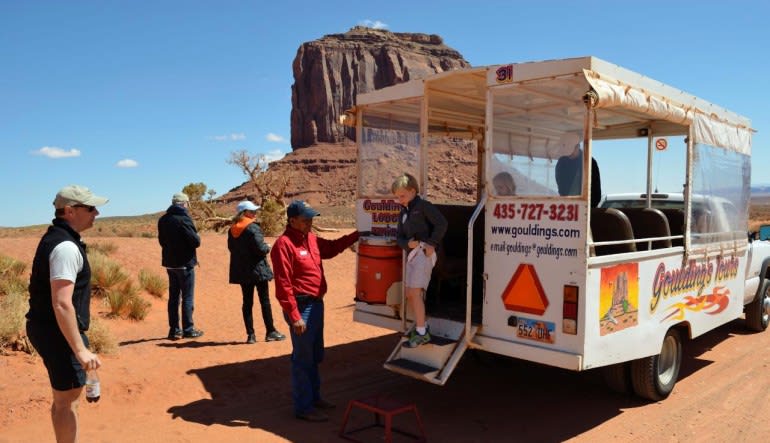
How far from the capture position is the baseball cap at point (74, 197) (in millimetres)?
3670

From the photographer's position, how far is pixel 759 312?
8789mm

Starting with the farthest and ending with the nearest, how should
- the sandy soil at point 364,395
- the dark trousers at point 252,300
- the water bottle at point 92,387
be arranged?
the dark trousers at point 252,300 → the sandy soil at point 364,395 → the water bottle at point 92,387

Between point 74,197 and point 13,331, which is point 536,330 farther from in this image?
point 13,331

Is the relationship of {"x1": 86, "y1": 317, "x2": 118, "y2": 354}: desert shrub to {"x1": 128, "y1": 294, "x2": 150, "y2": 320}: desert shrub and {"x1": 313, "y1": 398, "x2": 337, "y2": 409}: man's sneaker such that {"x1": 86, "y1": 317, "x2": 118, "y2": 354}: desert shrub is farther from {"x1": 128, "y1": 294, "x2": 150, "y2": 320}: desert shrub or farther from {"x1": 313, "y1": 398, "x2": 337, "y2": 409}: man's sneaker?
{"x1": 313, "y1": 398, "x2": 337, "y2": 409}: man's sneaker

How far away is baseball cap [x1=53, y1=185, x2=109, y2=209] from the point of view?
3670mm

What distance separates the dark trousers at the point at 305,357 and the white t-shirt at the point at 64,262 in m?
1.97

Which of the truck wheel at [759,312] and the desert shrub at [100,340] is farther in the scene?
the truck wheel at [759,312]

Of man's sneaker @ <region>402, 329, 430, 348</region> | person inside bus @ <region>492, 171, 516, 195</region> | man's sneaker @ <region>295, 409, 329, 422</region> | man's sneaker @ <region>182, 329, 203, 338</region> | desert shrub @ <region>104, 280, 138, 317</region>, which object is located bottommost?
man's sneaker @ <region>295, 409, 329, 422</region>

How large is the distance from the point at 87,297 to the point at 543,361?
3239 mm

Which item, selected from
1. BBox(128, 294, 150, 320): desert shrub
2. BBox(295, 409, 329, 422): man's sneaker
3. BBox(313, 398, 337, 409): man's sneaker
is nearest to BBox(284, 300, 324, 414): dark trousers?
BBox(295, 409, 329, 422): man's sneaker

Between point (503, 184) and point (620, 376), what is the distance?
219cm

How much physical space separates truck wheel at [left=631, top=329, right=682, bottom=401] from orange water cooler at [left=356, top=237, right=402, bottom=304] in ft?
7.56

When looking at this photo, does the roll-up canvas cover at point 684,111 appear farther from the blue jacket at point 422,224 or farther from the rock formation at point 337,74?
the rock formation at point 337,74

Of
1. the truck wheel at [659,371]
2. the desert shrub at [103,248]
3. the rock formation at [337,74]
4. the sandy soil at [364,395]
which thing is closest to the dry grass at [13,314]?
the sandy soil at [364,395]
